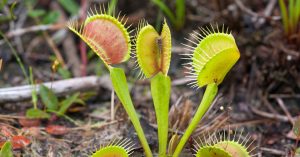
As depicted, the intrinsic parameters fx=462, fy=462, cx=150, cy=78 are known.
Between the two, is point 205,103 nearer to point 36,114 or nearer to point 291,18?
point 36,114

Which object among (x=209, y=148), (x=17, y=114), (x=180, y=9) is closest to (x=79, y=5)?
(x=180, y=9)

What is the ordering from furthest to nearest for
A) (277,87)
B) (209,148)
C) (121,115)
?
(277,87) < (121,115) < (209,148)

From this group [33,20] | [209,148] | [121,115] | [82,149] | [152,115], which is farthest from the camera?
[33,20]

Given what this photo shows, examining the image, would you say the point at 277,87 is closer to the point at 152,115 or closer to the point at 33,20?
the point at 152,115

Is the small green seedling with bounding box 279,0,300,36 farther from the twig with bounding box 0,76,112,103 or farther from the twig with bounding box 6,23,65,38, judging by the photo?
the twig with bounding box 6,23,65,38

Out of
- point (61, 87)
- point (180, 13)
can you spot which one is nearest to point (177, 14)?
point (180, 13)

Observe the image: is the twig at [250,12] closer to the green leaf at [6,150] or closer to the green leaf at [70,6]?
the green leaf at [70,6]
